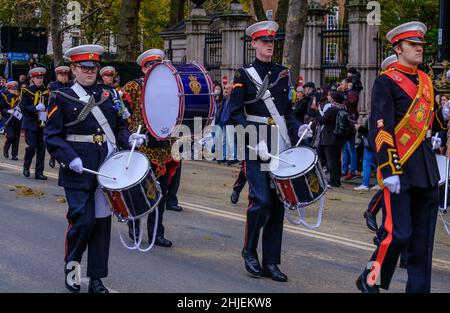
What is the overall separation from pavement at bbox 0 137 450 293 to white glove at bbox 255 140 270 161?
1.11m

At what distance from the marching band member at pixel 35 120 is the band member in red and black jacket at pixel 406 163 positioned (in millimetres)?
10880

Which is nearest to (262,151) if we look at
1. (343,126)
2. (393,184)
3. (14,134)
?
(393,184)

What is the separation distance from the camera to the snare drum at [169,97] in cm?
1098

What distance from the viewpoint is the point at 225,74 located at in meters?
27.9

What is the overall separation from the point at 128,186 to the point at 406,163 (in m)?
2.18

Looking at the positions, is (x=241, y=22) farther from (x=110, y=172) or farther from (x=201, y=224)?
(x=110, y=172)

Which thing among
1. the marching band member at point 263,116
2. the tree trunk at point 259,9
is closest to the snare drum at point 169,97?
the marching band member at point 263,116

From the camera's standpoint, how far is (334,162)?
56.7 ft

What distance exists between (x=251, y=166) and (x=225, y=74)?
1911 centimetres

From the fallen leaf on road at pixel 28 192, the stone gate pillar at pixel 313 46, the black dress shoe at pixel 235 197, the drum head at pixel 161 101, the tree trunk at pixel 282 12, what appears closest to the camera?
the drum head at pixel 161 101

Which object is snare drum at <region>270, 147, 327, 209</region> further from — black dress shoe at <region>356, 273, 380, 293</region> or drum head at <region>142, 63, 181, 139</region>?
drum head at <region>142, 63, 181, 139</region>

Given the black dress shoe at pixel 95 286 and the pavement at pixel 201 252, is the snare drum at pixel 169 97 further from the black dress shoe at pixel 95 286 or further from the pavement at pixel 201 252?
the black dress shoe at pixel 95 286

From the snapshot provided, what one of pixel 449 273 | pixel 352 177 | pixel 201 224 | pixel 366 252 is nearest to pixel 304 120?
pixel 352 177

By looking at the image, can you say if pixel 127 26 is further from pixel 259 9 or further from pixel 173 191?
pixel 173 191
